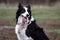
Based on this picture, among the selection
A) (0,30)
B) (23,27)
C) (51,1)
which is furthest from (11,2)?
(23,27)

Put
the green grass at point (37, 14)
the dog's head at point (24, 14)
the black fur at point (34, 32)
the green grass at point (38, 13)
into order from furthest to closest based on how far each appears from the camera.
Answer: the green grass at point (38, 13), the green grass at point (37, 14), the black fur at point (34, 32), the dog's head at point (24, 14)

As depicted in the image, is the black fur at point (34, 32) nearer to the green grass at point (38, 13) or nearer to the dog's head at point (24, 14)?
the dog's head at point (24, 14)

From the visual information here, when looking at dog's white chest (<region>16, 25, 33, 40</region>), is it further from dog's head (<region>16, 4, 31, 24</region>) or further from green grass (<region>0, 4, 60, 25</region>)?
green grass (<region>0, 4, 60, 25</region>)

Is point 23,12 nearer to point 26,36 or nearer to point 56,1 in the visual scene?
point 26,36

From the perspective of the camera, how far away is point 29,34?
9.04 m

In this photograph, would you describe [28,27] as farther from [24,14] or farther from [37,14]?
[37,14]

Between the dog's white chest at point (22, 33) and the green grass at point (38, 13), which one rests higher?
the dog's white chest at point (22, 33)

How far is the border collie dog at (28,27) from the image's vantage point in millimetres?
8922

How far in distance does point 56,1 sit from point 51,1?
2.93 feet

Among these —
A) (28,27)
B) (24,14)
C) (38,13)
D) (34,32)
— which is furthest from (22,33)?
(38,13)

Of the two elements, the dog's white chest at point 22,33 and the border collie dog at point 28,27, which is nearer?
the border collie dog at point 28,27

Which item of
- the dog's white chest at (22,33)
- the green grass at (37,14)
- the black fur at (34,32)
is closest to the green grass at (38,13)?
the green grass at (37,14)

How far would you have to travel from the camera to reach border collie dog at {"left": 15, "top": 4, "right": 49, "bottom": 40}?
8922mm

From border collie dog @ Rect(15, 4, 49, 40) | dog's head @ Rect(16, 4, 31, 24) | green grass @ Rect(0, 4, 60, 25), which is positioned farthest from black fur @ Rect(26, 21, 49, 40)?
green grass @ Rect(0, 4, 60, 25)
